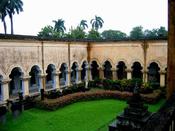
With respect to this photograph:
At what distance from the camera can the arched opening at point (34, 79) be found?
822 inches

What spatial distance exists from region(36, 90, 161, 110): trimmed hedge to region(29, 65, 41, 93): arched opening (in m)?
3.83

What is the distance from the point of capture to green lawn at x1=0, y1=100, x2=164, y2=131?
13.3 meters

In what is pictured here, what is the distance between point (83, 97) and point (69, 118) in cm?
470

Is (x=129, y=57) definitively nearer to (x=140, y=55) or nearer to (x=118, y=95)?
(x=140, y=55)

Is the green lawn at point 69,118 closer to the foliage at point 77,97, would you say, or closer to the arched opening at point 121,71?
the foliage at point 77,97

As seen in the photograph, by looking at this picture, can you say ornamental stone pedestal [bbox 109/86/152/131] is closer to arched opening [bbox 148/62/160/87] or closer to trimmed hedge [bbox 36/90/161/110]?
trimmed hedge [bbox 36/90/161/110]

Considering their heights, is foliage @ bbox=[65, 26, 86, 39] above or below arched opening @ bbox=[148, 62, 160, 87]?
above

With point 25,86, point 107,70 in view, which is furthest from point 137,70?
point 25,86

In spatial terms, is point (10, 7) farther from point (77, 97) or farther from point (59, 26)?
point (77, 97)

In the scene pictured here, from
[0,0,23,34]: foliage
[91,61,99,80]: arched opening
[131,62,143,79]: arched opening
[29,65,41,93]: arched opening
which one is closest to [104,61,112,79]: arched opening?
[91,61,99,80]: arched opening

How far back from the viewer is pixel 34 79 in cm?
2422

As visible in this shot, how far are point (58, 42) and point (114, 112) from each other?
9.39m

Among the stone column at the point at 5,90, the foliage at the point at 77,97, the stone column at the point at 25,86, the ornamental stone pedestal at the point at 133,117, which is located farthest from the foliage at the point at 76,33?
the ornamental stone pedestal at the point at 133,117

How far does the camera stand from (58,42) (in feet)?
73.4
